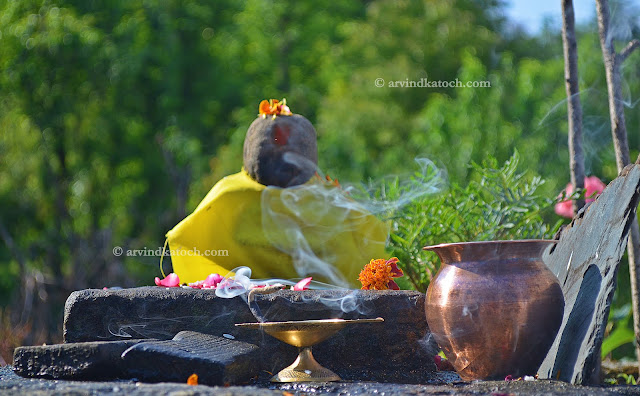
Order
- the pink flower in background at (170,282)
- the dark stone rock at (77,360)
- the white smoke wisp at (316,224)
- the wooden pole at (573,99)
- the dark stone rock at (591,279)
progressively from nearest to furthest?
the dark stone rock at (591,279) → the dark stone rock at (77,360) → the wooden pole at (573,99) → the pink flower in background at (170,282) → the white smoke wisp at (316,224)

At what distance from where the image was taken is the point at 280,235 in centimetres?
546

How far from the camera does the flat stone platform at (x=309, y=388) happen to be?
3.32 meters

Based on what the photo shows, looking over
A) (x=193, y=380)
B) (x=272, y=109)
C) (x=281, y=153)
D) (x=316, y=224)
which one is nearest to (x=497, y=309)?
(x=193, y=380)

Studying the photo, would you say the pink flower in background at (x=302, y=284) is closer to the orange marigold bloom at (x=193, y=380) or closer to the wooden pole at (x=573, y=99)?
the orange marigold bloom at (x=193, y=380)

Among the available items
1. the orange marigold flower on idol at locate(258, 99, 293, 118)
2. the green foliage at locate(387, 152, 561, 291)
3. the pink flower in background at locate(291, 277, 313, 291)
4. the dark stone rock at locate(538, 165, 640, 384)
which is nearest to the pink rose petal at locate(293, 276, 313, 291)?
the pink flower in background at locate(291, 277, 313, 291)

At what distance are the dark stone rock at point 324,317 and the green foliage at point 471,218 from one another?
105cm

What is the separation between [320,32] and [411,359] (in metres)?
18.1

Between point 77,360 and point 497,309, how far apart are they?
2.11 m

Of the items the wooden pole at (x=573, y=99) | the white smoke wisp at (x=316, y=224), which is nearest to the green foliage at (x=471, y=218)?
the white smoke wisp at (x=316, y=224)

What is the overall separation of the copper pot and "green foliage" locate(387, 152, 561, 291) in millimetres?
1412

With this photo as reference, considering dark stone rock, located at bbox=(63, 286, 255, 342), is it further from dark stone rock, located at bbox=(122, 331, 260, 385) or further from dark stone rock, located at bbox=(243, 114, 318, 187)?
dark stone rock, located at bbox=(243, 114, 318, 187)

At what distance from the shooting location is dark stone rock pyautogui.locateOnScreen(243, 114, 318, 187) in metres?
5.53

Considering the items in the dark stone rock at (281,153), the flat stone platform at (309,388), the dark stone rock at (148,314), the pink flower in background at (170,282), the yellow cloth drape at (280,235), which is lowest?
the flat stone platform at (309,388)

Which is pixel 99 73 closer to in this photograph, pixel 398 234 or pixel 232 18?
pixel 232 18
